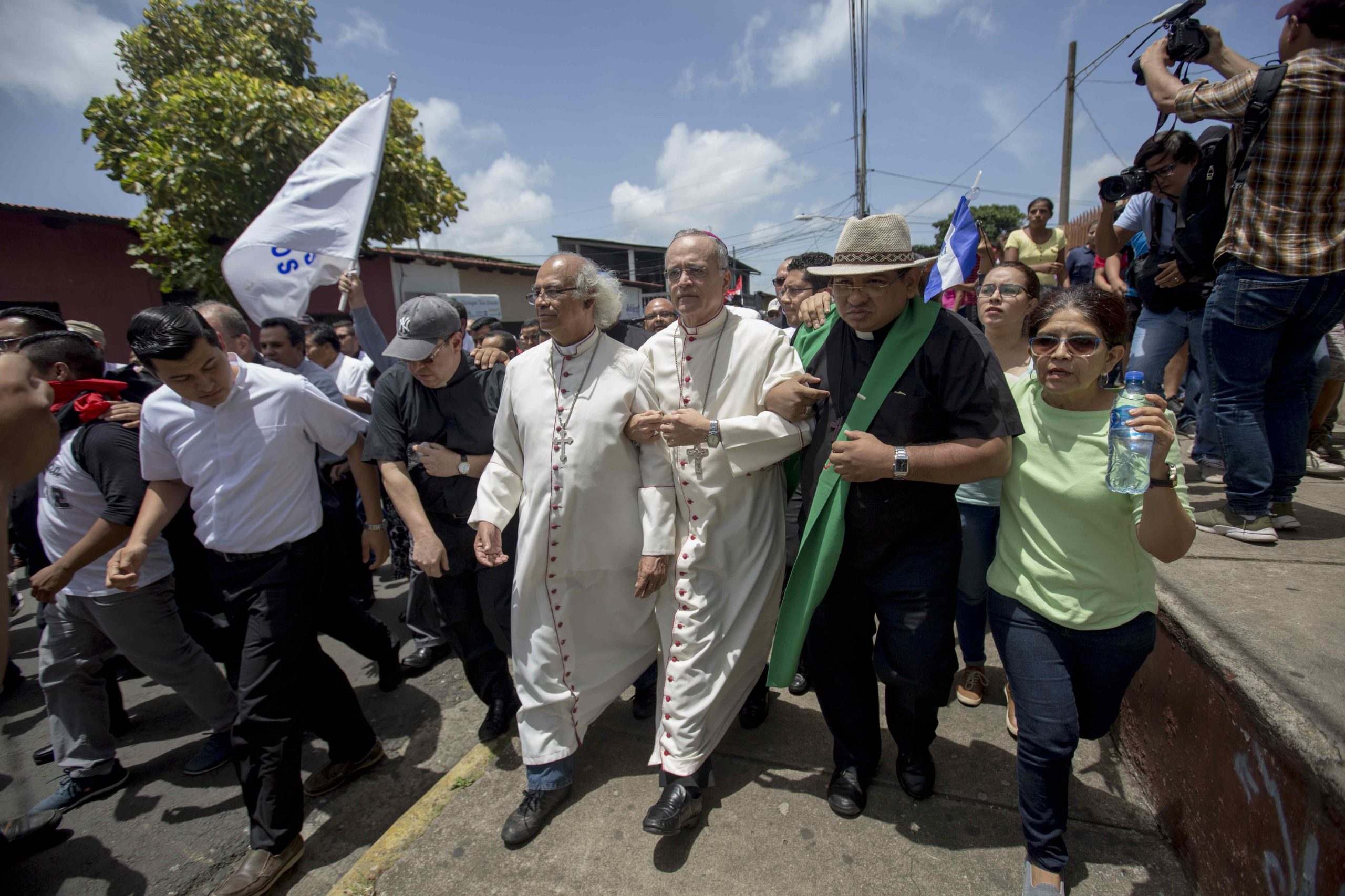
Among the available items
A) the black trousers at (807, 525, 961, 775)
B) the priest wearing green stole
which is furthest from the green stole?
the black trousers at (807, 525, 961, 775)

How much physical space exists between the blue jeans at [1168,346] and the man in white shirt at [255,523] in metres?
4.16

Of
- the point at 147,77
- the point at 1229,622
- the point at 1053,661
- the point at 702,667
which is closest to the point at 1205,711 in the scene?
the point at 1229,622

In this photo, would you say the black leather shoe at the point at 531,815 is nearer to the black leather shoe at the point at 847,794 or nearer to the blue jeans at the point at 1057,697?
the black leather shoe at the point at 847,794

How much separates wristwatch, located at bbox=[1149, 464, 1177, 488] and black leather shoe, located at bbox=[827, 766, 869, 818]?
1.42m

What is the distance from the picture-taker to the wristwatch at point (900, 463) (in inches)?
79.0

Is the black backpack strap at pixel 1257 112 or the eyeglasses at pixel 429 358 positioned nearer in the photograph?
the black backpack strap at pixel 1257 112

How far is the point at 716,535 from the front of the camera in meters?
2.46

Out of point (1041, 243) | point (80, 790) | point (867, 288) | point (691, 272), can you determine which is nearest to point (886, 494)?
point (867, 288)

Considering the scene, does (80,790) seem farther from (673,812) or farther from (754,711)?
(754,711)

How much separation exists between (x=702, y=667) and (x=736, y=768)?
565 millimetres

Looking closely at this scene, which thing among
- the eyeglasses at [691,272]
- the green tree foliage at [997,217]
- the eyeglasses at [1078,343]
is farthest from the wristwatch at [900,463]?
the green tree foliage at [997,217]

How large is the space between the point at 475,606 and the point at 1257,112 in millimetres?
3803

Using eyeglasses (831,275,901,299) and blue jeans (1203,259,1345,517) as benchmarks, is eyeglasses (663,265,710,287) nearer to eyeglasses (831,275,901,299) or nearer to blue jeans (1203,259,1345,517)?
eyeglasses (831,275,901,299)

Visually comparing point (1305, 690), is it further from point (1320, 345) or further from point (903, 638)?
point (1320, 345)
